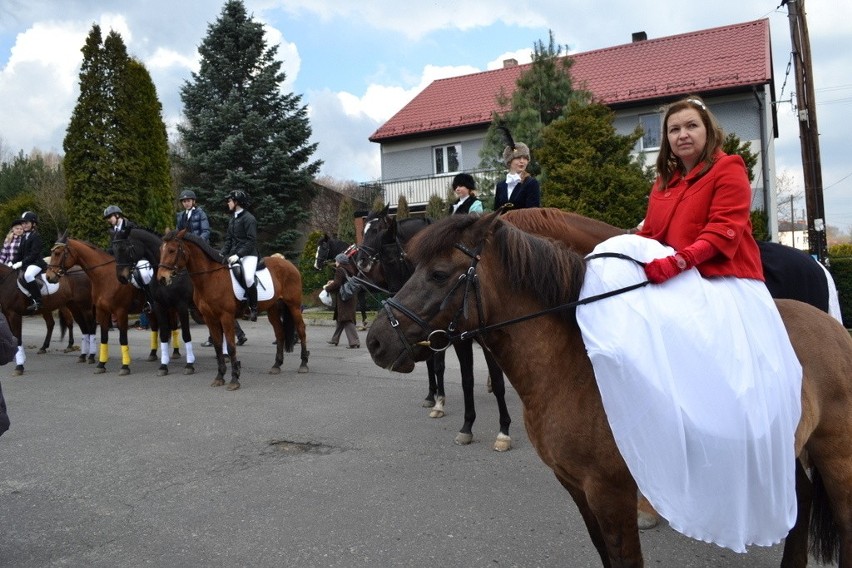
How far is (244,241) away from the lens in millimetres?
9844

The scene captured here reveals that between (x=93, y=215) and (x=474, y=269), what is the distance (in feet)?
71.2

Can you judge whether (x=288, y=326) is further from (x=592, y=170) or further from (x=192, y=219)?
(x=592, y=170)

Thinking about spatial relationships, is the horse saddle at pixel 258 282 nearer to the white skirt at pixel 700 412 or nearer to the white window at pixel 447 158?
the white skirt at pixel 700 412

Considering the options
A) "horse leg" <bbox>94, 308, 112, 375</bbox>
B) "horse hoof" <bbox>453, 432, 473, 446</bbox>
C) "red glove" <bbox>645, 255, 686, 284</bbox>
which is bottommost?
"horse hoof" <bbox>453, 432, 473, 446</bbox>

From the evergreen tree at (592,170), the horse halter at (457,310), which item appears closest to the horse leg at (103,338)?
the evergreen tree at (592,170)

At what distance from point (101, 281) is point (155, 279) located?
4.48ft

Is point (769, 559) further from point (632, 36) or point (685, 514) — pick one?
point (632, 36)

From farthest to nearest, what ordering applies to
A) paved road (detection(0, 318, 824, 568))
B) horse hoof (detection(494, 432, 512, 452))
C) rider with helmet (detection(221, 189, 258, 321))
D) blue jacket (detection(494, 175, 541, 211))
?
1. rider with helmet (detection(221, 189, 258, 321))
2. blue jacket (detection(494, 175, 541, 211))
3. horse hoof (detection(494, 432, 512, 452))
4. paved road (detection(0, 318, 824, 568))

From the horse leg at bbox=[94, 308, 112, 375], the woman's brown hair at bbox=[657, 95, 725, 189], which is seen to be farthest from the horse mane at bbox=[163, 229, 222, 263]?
the woman's brown hair at bbox=[657, 95, 725, 189]

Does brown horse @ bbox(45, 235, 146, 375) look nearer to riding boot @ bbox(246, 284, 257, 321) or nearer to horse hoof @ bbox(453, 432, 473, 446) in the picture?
riding boot @ bbox(246, 284, 257, 321)

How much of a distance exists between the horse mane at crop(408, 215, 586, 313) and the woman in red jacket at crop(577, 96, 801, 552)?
0.09 m

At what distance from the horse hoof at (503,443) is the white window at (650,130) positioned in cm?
1906

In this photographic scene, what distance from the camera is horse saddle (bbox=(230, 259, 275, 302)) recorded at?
9.65 metres

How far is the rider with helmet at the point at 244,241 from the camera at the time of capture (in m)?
9.78
